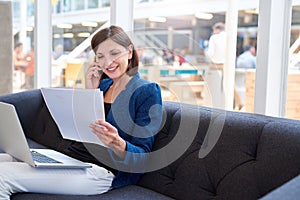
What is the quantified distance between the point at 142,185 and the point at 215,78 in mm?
→ 613

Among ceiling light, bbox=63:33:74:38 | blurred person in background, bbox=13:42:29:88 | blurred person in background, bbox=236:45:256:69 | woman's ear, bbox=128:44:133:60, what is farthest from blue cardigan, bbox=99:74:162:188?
blurred person in background, bbox=13:42:29:88

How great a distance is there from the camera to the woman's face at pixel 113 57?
6.25 feet

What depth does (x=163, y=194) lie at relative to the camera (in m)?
1.89

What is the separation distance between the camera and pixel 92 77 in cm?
205

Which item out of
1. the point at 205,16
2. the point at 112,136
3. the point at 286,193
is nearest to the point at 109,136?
the point at 112,136

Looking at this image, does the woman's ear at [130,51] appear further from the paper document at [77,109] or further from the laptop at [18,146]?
the laptop at [18,146]

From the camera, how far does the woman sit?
174cm

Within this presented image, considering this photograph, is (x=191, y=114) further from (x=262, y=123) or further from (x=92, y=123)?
(x=92, y=123)

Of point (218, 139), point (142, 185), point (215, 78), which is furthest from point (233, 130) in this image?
point (142, 185)

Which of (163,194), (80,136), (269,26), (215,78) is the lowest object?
(163,194)

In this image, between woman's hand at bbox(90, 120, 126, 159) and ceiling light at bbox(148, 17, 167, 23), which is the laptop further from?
ceiling light at bbox(148, 17, 167, 23)

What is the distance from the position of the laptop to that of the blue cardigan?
0.19 m

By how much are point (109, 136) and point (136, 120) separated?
0.23 metres

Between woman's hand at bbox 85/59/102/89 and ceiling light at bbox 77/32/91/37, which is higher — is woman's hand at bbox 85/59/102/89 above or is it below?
below
